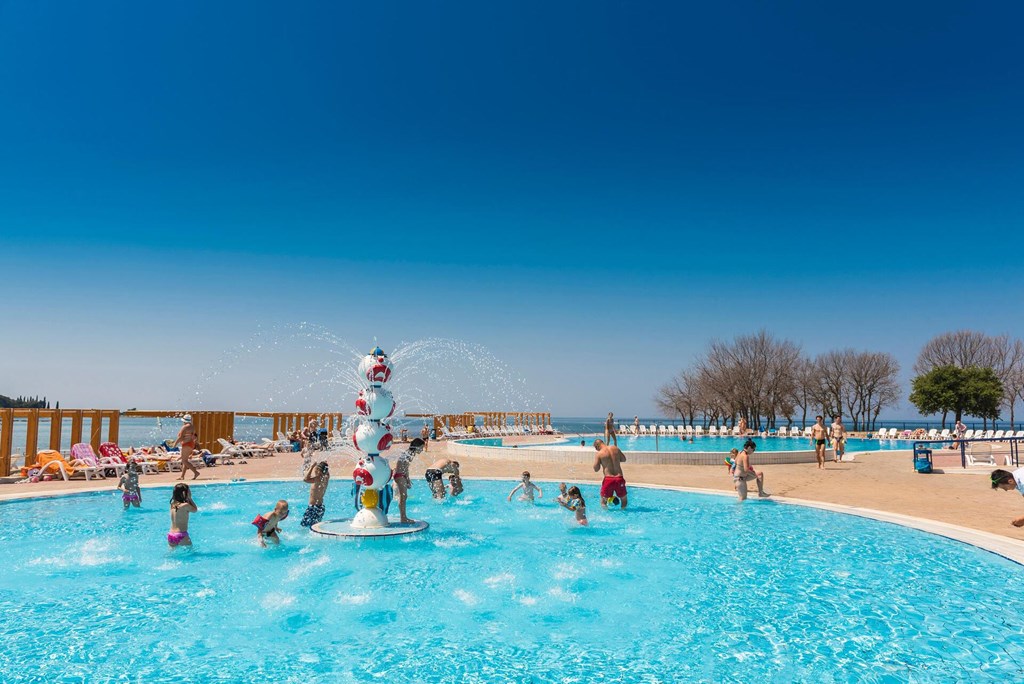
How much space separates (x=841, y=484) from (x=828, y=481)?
0.82 metres

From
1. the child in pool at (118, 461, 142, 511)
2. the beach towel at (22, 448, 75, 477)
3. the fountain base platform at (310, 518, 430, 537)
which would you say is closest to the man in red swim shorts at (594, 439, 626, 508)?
the fountain base platform at (310, 518, 430, 537)

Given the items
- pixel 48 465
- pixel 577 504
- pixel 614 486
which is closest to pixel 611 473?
pixel 614 486

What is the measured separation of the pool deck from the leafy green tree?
30.3m

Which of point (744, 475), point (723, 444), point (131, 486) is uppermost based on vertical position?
point (744, 475)

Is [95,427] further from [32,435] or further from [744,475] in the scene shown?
[744,475]

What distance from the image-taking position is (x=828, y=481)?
19.8 meters

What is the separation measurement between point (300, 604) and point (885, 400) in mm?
76312

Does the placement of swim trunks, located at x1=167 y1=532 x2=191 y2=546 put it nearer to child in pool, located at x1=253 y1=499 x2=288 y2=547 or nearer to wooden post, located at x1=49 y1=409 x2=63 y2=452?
child in pool, located at x1=253 y1=499 x2=288 y2=547

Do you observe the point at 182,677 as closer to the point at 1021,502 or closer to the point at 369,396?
the point at 369,396

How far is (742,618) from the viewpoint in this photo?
24.3 ft

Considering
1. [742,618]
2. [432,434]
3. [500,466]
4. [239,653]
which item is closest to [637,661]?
[742,618]

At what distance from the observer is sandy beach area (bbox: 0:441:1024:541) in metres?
13.7

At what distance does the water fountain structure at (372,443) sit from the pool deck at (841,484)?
6079 mm

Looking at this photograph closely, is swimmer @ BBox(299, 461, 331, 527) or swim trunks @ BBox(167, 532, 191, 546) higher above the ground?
swimmer @ BBox(299, 461, 331, 527)
